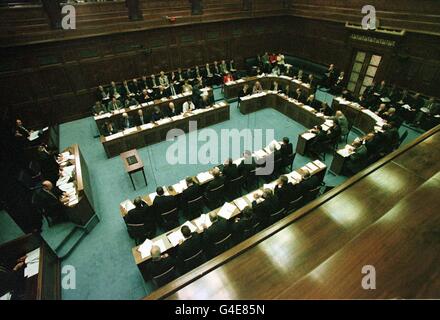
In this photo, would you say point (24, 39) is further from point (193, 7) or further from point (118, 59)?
point (193, 7)

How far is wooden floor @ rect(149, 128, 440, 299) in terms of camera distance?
45.3 inches

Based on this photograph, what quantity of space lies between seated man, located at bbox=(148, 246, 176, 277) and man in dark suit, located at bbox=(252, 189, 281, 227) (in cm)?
192

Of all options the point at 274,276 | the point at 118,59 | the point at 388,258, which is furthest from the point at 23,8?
the point at 388,258

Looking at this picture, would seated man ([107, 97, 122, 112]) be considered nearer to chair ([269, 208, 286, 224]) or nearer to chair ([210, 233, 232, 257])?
chair ([210, 233, 232, 257])

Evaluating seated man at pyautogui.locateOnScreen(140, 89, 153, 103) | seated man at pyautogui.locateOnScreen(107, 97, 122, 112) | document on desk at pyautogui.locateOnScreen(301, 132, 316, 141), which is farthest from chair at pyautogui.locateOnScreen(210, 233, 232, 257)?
seated man at pyautogui.locateOnScreen(140, 89, 153, 103)

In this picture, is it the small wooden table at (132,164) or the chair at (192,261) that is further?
the small wooden table at (132,164)

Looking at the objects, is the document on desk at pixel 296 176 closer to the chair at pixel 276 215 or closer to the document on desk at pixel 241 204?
the chair at pixel 276 215

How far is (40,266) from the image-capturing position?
4.44m

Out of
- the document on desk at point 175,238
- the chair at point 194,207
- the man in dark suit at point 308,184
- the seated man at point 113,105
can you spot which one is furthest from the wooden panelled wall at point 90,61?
the man in dark suit at point 308,184

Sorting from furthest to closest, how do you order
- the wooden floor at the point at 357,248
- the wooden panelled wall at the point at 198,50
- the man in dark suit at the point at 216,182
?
the wooden panelled wall at the point at 198,50, the man in dark suit at the point at 216,182, the wooden floor at the point at 357,248

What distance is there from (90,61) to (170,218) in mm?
8443

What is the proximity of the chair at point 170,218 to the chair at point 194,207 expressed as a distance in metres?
0.30

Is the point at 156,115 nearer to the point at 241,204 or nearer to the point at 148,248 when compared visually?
the point at 241,204

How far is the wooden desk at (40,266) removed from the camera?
422 centimetres
